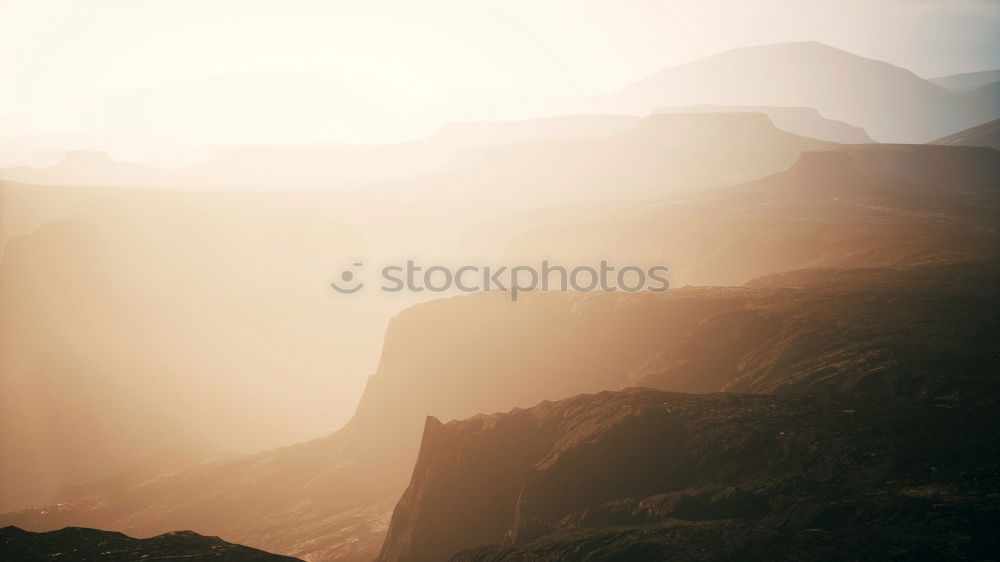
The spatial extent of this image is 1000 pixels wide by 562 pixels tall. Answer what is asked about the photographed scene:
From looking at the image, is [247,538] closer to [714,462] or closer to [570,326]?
[570,326]

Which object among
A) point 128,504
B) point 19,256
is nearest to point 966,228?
point 128,504

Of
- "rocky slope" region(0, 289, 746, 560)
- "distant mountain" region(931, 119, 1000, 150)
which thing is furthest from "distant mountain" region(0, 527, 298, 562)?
"distant mountain" region(931, 119, 1000, 150)

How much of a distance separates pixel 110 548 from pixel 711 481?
79.8ft

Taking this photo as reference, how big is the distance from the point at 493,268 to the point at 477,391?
433 ft

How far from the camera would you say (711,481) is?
21.3 metres

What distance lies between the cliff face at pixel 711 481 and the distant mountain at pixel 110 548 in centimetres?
998

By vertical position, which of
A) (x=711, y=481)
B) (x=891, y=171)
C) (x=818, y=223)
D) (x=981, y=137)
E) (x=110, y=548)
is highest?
(x=981, y=137)

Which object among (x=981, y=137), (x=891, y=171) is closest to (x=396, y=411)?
(x=891, y=171)

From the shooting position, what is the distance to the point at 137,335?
145500 mm

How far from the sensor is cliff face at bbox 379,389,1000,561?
52.2 ft

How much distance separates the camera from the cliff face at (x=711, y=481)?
52.2 ft

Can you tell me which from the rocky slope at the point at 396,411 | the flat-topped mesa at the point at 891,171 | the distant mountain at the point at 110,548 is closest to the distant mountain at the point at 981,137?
the flat-topped mesa at the point at 891,171

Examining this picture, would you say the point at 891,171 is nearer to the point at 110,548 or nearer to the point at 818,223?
the point at 818,223

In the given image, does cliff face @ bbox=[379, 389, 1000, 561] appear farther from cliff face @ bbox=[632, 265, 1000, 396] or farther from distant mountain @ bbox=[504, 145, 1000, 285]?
distant mountain @ bbox=[504, 145, 1000, 285]
